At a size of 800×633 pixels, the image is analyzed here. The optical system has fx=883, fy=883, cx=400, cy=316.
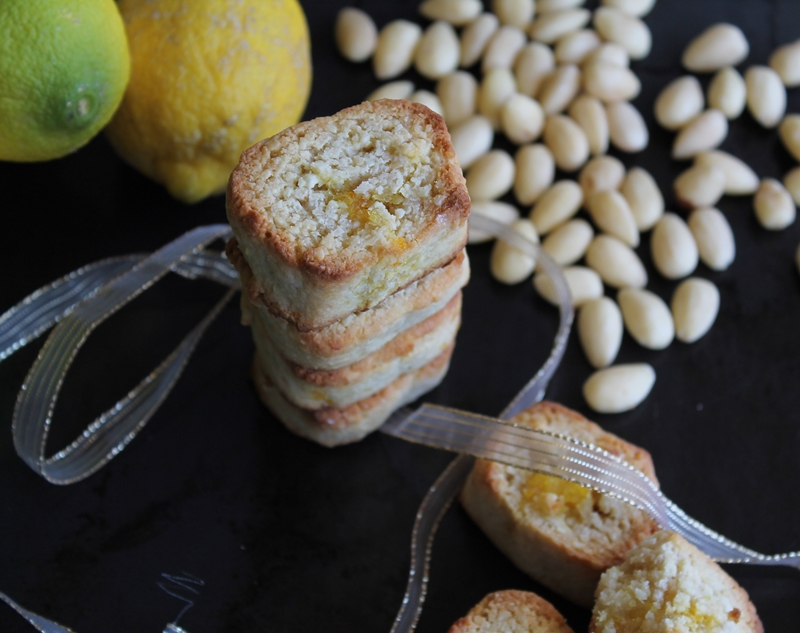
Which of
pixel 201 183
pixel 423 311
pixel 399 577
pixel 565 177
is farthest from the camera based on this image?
pixel 565 177

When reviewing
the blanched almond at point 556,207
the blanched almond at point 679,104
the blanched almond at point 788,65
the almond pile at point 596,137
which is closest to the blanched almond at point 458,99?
the almond pile at point 596,137

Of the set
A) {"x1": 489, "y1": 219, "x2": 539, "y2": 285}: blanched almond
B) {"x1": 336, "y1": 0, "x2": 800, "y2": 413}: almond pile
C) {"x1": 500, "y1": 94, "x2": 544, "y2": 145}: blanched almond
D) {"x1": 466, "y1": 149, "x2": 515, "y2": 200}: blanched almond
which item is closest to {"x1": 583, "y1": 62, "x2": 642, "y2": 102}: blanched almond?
{"x1": 336, "y1": 0, "x2": 800, "y2": 413}: almond pile

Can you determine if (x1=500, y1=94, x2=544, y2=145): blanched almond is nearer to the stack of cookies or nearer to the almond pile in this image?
the almond pile

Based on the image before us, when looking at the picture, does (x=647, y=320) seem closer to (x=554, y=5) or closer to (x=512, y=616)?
(x=512, y=616)

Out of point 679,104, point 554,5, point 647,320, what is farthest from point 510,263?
point 554,5

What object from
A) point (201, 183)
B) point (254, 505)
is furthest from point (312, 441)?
point (201, 183)

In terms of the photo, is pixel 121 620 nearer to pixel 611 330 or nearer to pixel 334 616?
pixel 334 616
